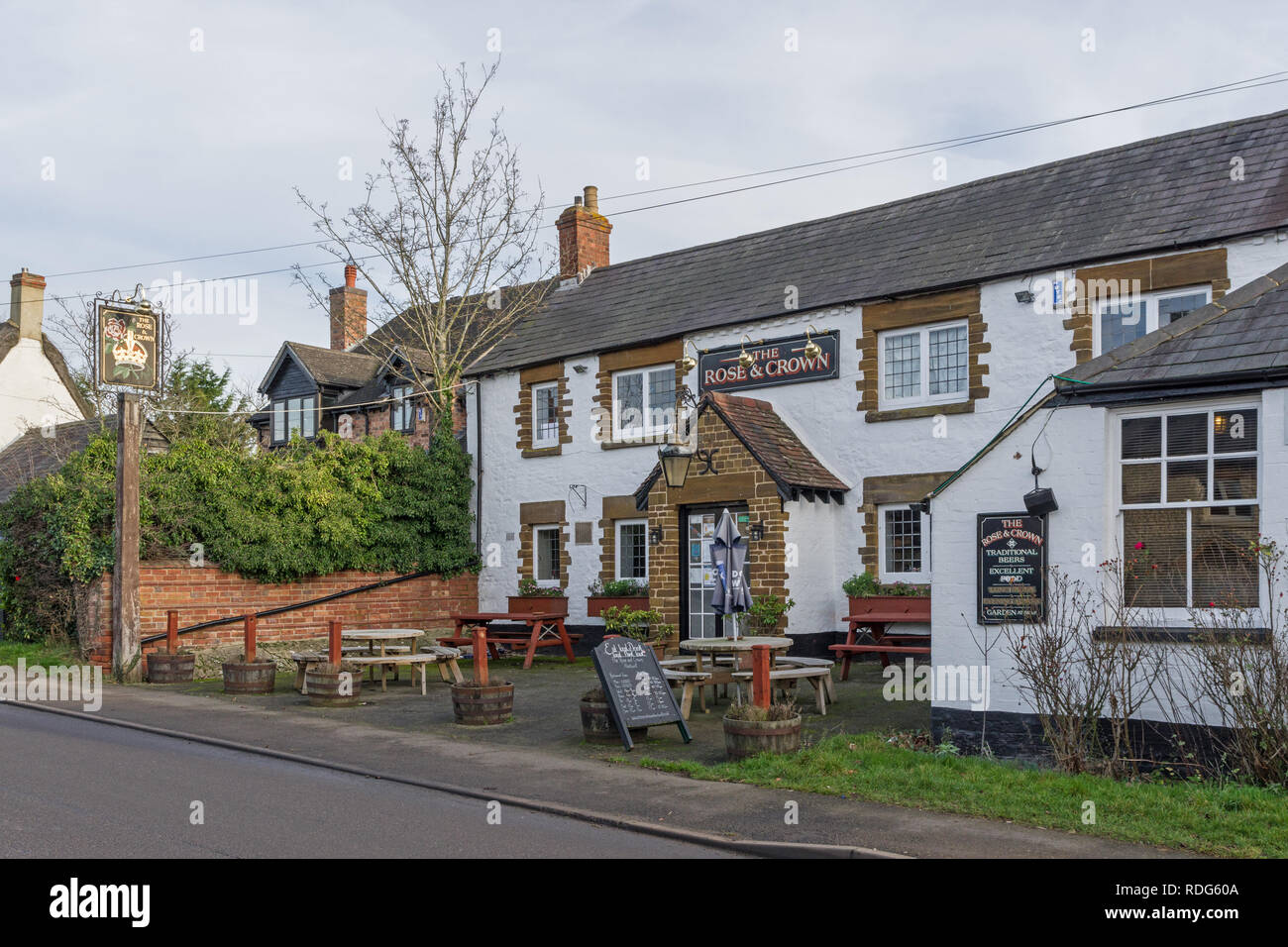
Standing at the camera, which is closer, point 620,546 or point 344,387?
point 620,546

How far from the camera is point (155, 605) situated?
60.5 feet

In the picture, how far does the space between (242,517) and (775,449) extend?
9.08 m

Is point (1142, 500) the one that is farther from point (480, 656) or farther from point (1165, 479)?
point (480, 656)

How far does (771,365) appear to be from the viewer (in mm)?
19234

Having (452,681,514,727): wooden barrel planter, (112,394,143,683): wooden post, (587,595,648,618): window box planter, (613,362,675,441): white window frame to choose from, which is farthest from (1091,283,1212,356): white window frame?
(112,394,143,683): wooden post

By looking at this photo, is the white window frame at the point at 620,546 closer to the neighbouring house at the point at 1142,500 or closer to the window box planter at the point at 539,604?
the window box planter at the point at 539,604

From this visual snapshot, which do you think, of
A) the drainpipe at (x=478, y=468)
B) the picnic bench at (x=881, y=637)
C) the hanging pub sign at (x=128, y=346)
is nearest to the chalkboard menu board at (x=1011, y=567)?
the picnic bench at (x=881, y=637)

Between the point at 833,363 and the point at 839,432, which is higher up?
the point at 833,363

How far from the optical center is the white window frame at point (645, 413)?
2084 cm

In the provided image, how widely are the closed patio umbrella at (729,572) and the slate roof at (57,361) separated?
3460 centimetres

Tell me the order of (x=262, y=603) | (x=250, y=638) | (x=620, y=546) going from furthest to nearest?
(x=620, y=546) → (x=262, y=603) → (x=250, y=638)

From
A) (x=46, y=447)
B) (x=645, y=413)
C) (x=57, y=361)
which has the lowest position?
(x=645, y=413)

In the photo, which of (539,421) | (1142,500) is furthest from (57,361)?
(1142,500)

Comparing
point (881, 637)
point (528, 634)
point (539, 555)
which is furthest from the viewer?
point (539, 555)
